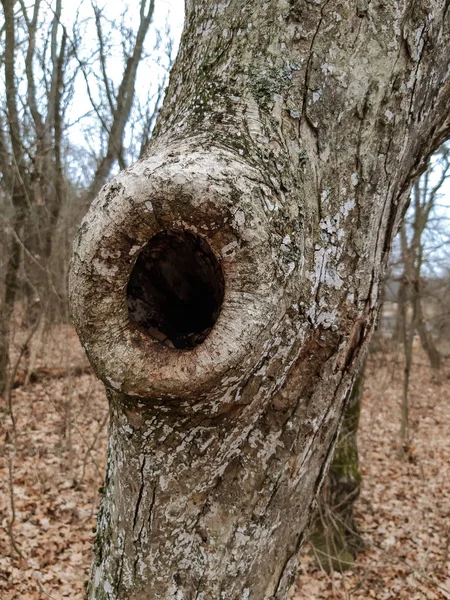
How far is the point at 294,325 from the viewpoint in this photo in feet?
3.75

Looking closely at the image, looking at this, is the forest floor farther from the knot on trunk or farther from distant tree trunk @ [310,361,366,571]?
the knot on trunk

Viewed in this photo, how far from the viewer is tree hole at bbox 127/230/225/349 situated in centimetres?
125

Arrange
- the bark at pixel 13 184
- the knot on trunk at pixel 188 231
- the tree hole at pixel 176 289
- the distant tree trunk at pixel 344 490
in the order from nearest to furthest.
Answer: the knot on trunk at pixel 188 231 → the tree hole at pixel 176 289 → the distant tree trunk at pixel 344 490 → the bark at pixel 13 184

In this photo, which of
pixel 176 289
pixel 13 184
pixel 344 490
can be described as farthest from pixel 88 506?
pixel 13 184

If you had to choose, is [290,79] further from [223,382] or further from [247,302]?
[223,382]

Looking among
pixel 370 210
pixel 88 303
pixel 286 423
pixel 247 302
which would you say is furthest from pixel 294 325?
pixel 88 303

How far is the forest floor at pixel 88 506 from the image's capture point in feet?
12.5

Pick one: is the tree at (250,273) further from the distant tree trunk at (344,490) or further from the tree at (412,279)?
the tree at (412,279)

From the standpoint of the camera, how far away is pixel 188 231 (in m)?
1.11

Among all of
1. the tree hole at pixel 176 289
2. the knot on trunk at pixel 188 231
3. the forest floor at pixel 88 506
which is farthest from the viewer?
the forest floor at pixel 88 506

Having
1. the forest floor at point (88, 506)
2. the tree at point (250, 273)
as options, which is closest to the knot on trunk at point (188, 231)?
the tree at point (250, 273)

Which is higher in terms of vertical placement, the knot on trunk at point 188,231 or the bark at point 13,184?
the bark at point 13,184

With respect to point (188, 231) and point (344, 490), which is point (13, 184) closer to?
point (344, 490)

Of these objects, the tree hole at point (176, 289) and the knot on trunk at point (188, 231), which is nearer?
the knot on trunk at point (188, 231)
